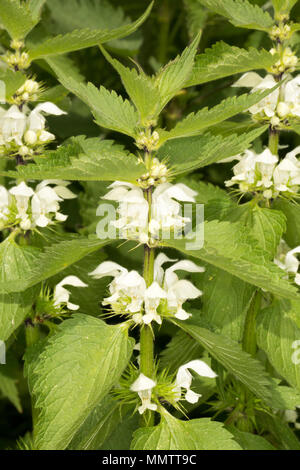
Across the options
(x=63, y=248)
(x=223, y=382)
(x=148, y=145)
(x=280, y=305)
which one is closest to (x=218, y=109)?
(x=148, y=145)

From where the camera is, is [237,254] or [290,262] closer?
[237,254]

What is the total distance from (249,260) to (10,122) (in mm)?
462

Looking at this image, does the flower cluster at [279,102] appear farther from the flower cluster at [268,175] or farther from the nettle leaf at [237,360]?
the nettle leaf at [237,360]

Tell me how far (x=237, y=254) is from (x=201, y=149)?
0.60ft

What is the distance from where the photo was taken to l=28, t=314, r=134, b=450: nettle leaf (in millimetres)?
742

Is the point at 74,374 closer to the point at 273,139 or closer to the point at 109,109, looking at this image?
the point at 109,109

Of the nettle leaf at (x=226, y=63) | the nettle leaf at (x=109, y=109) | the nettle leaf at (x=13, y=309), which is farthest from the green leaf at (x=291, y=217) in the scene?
the nettle leaf at (x=13, y=309)

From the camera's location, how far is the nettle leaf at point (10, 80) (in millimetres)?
900

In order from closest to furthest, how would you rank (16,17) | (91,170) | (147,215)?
(91,170) → (147,215) → (16,17)

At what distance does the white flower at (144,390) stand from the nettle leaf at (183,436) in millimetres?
27

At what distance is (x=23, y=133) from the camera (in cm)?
102

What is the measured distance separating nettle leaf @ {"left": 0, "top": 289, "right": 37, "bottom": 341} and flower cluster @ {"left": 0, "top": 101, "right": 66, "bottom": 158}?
233mm

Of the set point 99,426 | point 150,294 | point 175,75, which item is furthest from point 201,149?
point 99,426

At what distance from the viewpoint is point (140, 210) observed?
0.82 metres
